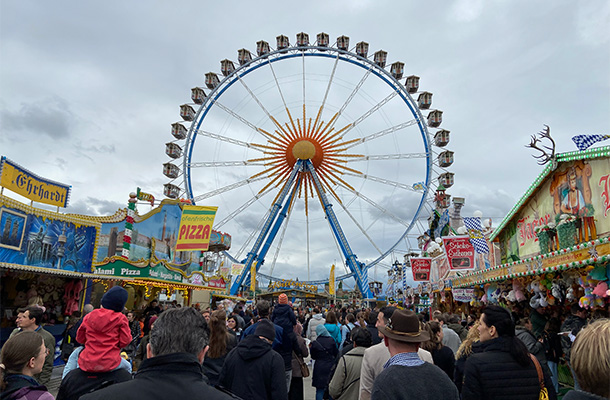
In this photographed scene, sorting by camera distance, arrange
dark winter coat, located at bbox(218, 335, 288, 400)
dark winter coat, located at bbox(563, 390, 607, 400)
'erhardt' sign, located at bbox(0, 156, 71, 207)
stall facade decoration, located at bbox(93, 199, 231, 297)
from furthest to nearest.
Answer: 1. stall facade decoration, located at bbox(93, 199, 231, 297)
2. 'erhardt' sign, located at bbox(0, 156, 71, 207)
3. dark winter coat, located at bbox(218, 335, 288, 400)
4. dark winter coat, located at bbox(563, 390, 607, 400)

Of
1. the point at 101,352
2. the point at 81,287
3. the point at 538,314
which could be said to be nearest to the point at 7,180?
the point at 81,287

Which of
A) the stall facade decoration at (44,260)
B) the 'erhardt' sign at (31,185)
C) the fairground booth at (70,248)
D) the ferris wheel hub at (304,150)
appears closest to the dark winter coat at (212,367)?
the fairground booth at (70,248)

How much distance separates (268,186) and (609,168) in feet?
65.4

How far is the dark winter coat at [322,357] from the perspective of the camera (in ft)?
19.0

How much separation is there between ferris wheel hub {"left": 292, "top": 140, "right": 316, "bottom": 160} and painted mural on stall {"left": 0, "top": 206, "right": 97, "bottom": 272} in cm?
1258

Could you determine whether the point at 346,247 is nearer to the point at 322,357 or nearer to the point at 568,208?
the point at 568,208

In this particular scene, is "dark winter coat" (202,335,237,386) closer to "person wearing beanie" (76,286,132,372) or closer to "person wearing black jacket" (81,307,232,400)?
"person wearing beanie" (76,286,132,372)

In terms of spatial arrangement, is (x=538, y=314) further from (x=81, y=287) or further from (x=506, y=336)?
(x=81, y=287)

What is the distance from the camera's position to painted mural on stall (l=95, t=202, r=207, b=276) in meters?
15.1

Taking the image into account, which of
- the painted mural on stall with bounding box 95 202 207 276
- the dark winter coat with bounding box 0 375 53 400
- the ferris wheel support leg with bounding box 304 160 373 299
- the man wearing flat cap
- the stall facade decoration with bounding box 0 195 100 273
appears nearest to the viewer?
the man wearing flat cap

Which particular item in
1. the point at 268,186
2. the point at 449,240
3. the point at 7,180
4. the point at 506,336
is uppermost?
the point at 268,186

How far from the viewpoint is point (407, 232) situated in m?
23.7

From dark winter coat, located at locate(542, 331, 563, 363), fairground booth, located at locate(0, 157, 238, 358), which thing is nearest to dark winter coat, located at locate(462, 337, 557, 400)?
dark winter coat, located at locate(542, 331, 563, 363)

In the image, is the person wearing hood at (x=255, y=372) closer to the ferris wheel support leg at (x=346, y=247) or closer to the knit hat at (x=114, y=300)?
the knit hat at (x=114, y=300)
